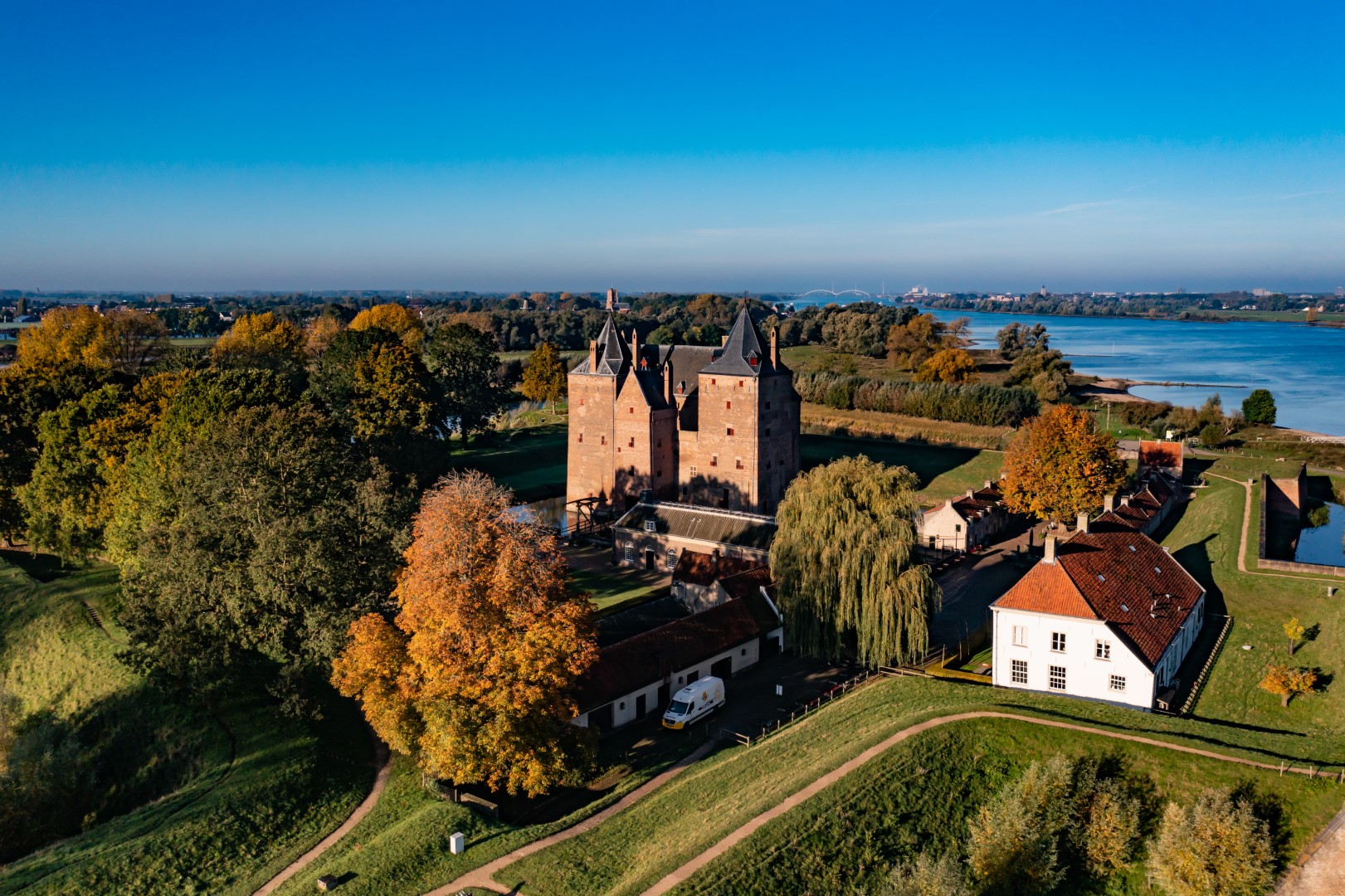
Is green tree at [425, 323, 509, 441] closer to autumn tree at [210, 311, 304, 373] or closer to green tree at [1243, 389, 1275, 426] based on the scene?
autumn tree at [210, 311, 304, 373]

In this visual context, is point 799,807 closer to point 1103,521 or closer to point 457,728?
point 457,728

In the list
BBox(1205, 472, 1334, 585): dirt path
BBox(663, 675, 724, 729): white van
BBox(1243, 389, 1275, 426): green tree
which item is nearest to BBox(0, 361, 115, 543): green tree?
BBox(663, 675, 724, 729): white van

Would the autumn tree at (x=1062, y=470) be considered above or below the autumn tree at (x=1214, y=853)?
above

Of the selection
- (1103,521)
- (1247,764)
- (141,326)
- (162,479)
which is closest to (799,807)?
(1247,764)

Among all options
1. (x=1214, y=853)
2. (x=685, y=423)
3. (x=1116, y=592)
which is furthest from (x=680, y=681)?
(x=685, y=423)

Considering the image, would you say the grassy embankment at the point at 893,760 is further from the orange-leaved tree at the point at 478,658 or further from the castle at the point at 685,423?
the castle at the point at 685,423

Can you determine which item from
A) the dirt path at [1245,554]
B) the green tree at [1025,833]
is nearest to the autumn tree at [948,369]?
the dirt path at [1245,554]
